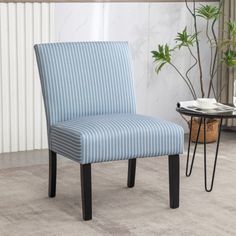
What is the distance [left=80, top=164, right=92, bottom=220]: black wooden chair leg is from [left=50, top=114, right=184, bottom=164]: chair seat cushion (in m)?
0.05

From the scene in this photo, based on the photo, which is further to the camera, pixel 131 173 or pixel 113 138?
pixel 131 173

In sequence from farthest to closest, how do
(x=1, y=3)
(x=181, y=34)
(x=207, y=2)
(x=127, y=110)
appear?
1. (x=207, y=2)
2. (x=181, y=34)
3. (x=1, y=3)
4. (x=127, y=110)

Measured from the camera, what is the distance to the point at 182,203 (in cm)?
365

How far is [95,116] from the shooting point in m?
3.69

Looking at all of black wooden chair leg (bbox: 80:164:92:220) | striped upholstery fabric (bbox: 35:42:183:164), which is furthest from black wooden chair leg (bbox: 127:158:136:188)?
black wooden chair leg (bbox: 80:164:92:220)

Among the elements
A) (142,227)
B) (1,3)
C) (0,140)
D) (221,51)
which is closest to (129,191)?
(142,227)

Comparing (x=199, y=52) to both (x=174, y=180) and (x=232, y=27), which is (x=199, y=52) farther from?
(x=174, y=180)

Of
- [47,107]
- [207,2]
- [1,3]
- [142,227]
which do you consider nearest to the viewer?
Result: [142,227]

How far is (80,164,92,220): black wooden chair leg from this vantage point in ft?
10.9

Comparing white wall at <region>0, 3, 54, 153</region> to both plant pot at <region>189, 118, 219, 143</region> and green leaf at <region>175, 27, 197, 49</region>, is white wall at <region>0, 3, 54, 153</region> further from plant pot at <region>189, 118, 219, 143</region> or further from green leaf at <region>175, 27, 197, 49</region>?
plant pot at <region>189, 118, 219, 143</region>

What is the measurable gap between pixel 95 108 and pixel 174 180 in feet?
2.03

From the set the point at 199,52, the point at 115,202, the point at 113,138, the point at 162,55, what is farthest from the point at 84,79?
the point at 199,52

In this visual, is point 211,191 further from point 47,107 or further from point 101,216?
point 47,107

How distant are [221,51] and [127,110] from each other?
2.16m
